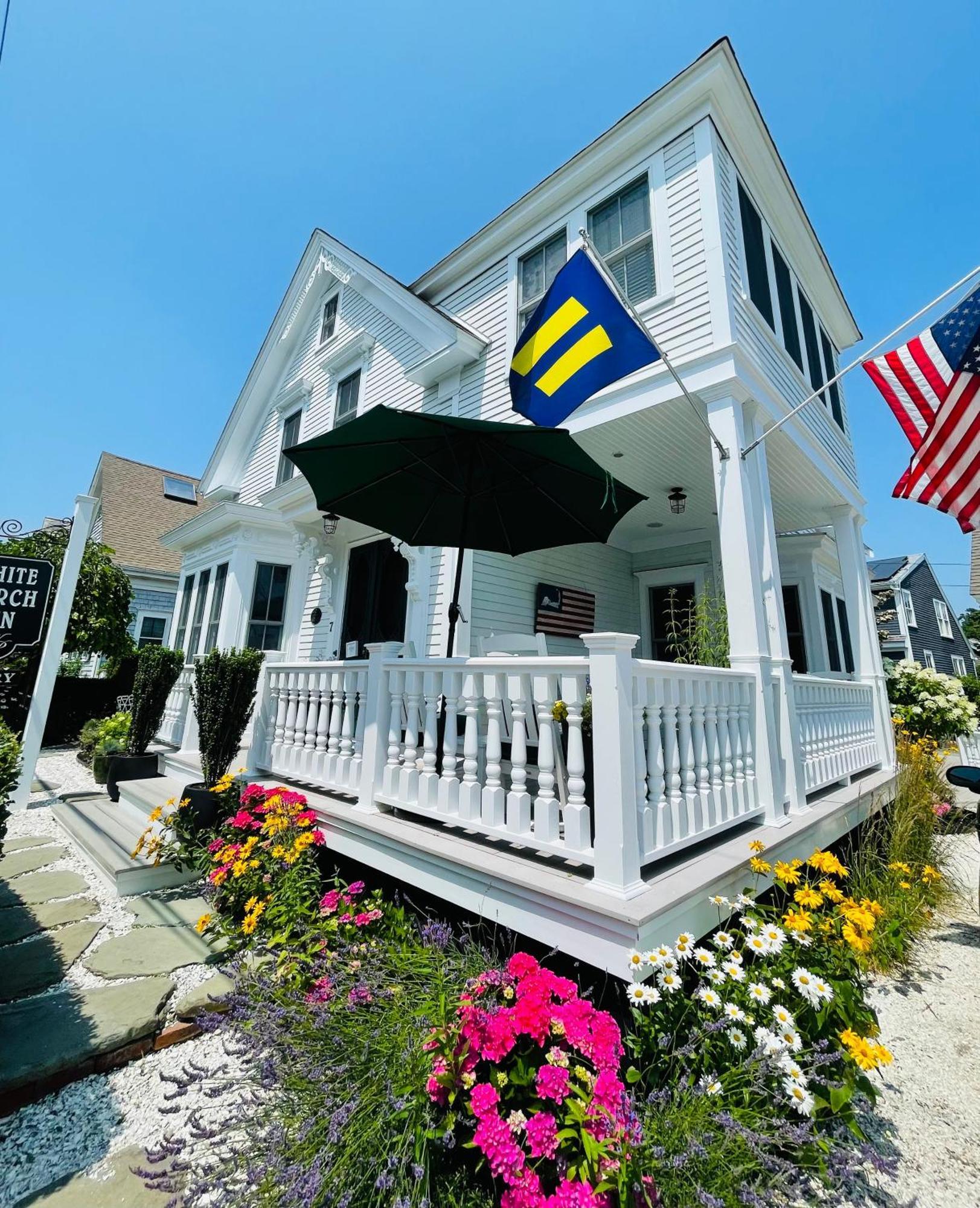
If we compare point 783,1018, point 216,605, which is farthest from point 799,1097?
point 216,605

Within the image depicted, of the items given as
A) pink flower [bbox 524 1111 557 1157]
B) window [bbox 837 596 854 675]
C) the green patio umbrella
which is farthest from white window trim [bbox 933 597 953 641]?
pink flower [bbox 524 1111 557 1157]

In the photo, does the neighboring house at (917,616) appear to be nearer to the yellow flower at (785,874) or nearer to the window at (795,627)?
the window at (795,627)

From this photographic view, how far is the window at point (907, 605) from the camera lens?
Answer: 1939 centimetres

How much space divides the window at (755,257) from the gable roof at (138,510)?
13.9 metres

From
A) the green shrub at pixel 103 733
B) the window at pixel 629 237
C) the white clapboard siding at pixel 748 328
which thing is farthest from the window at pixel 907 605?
the green shrub at pixel 103 733

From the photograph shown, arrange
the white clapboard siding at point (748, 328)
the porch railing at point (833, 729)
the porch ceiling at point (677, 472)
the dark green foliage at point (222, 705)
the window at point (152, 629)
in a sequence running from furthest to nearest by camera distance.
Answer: the window at point (152, 629)
the porch ceiling at point (677, 472)
the white clapboard siding at point (748, 328)
the dark green foliage at point (222, 705)
the porch railing at point (833, 729)

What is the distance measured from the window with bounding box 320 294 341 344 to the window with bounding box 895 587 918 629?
21.4m

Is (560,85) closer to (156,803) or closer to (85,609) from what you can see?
(156,803)

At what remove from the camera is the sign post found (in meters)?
5.41

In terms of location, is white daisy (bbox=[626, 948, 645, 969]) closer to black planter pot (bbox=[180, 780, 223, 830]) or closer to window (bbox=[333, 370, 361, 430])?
black planter pot (bbox=[180, 780, 223, 830])

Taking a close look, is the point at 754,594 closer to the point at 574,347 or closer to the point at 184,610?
the point at 574,347

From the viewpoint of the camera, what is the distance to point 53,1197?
1.52 m

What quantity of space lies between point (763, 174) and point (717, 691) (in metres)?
5.99

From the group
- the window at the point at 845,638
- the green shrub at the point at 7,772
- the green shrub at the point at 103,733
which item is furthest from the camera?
the window at the point at 845,638
